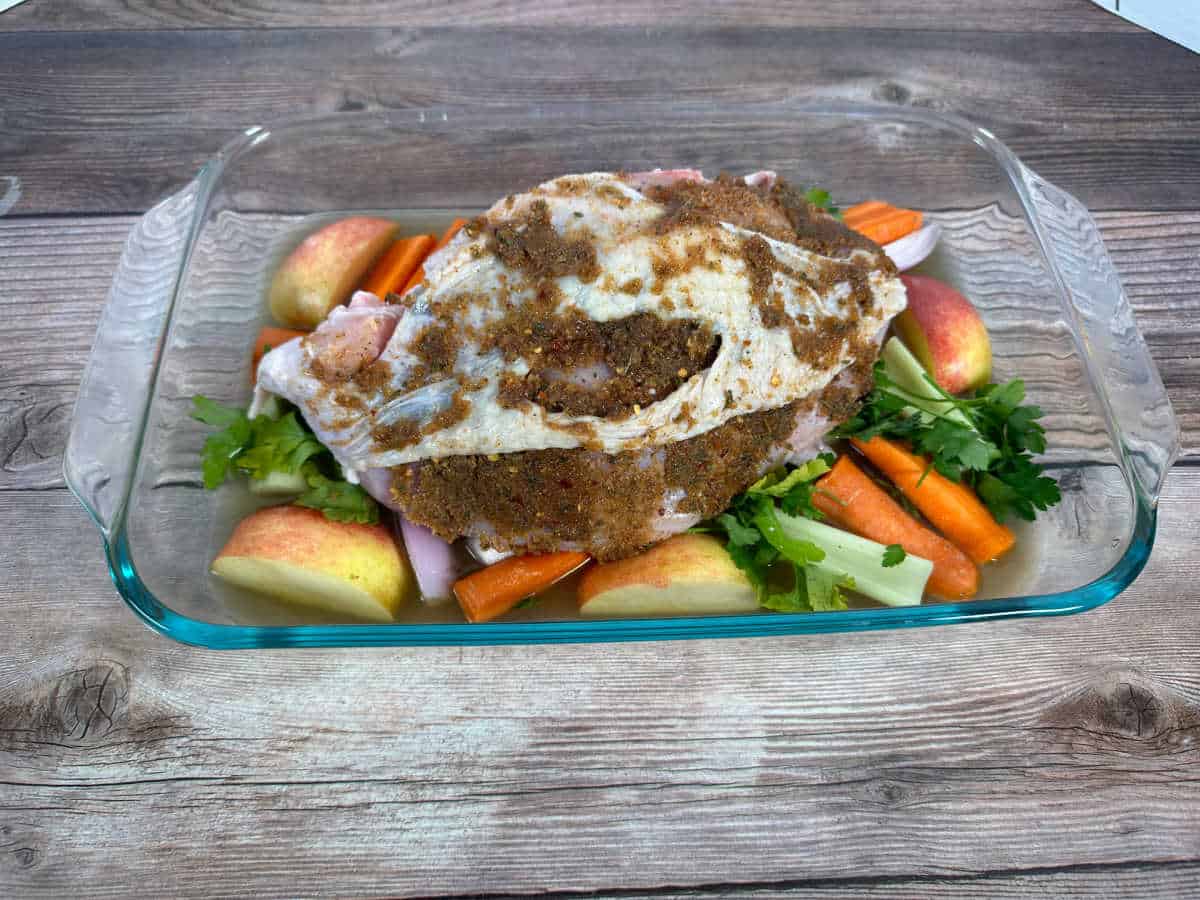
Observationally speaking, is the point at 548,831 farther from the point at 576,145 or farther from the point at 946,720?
the point at 576,145

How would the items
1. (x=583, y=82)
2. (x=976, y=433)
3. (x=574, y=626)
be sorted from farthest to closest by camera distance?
(x=583, y=82) < (x=976, y=433) < (x=574, y=626)

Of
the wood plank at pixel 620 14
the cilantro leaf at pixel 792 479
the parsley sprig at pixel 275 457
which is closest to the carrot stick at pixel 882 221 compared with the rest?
the cilantro leaf at pixel 792 479

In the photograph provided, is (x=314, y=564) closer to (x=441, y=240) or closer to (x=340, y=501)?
(x=340, y=501)

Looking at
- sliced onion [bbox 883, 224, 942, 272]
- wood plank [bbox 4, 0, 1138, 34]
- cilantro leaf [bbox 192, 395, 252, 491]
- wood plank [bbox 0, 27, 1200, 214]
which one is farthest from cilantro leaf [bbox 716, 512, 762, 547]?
wood plank [bbox 4, 0, 1138, 34]

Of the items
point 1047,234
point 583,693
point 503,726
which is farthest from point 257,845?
point 1047,234

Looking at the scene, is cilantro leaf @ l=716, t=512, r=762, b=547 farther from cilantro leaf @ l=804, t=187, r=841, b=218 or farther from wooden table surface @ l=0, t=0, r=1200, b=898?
cilantro leaf @ l=804, t=187, r=841, b=218

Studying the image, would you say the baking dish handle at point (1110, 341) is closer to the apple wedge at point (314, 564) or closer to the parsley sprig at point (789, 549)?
the parsley sprig at point (789, 549)

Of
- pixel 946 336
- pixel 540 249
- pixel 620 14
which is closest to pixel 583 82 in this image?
pixel 620 14
